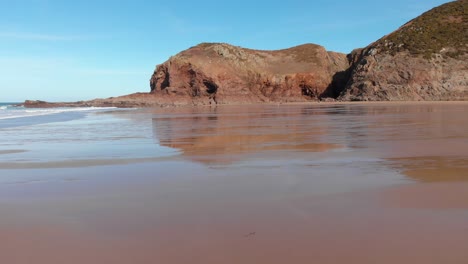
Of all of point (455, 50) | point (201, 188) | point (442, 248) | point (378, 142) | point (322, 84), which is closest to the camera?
point (442, 248)

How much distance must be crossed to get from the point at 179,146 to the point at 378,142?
15.3 ft

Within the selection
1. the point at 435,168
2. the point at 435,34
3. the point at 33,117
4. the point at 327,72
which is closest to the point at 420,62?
the point at 435,34

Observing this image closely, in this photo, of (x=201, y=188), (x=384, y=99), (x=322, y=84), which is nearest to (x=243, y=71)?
(x=322, y=84)

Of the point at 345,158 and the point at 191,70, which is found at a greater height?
the point at 191,70

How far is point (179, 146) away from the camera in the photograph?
9062 mm

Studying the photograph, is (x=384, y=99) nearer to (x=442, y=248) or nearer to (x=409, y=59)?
(x=409, y=59)

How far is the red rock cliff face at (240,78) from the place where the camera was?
58.3 metres

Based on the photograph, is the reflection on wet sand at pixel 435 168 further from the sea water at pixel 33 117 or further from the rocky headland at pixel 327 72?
the rocky headland at pixel 327 72

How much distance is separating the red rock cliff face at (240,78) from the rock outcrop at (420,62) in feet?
29.8

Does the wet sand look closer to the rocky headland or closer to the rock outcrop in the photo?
the rock outcrop

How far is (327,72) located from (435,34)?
17350 mm

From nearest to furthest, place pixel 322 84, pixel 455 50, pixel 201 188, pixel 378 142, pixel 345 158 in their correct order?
pixel 201 188 → pixel 345 158 → pixel 378 142 → pixel 455 50 → pixel 322 84

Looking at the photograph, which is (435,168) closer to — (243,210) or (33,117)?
(243,210)

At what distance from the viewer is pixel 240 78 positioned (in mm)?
59688
